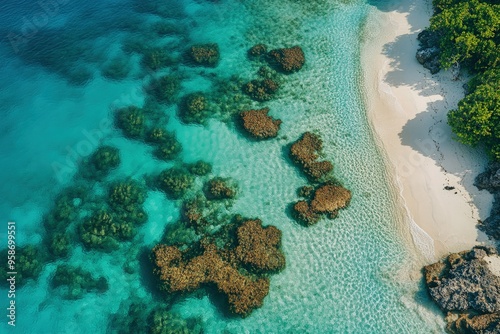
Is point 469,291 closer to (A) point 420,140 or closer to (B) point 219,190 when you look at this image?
(A) point 420,140

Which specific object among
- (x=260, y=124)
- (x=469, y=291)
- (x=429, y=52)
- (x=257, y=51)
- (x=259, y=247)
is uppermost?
(x=429, y=52)

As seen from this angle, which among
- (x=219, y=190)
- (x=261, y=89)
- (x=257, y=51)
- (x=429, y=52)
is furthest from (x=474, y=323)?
(x=257, y=51)

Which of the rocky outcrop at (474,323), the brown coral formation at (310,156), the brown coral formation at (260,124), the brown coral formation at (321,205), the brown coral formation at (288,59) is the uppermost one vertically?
the brown coral formation at (288,59)

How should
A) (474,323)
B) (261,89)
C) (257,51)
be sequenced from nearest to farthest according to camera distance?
1. (474,323)
2. (261,89)
3. (257,51)

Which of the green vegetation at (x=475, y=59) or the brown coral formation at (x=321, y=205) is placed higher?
the green vegetation at (x=475, y=59)

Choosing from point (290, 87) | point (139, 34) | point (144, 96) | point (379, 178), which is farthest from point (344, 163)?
point (139, 34)

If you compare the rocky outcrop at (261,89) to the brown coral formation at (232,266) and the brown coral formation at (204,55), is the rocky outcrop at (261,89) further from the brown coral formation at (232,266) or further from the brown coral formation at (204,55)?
the brown coral formation at (232,266)

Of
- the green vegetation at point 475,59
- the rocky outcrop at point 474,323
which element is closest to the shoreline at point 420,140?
the green vegetation at point 475,59
